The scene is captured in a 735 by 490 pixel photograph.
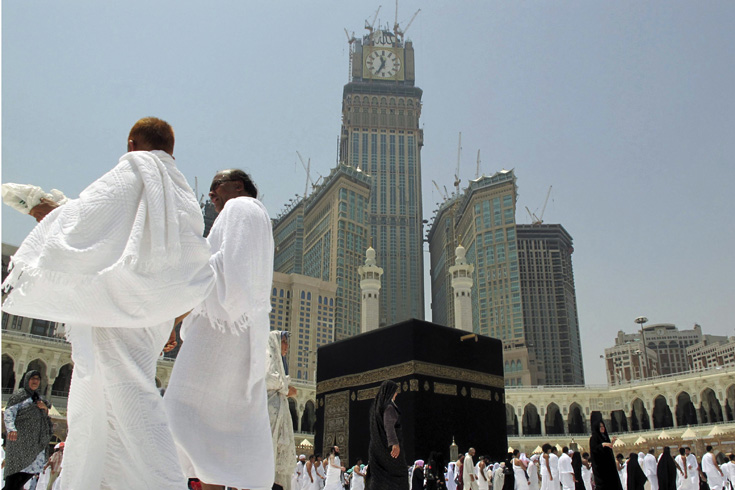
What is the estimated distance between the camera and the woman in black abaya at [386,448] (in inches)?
150

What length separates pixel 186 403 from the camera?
1.77 meters

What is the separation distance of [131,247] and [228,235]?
0.40 metres

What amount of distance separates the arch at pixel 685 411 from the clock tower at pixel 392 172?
3364cm

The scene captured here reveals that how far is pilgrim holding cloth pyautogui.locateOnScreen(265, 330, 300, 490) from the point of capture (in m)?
3.55

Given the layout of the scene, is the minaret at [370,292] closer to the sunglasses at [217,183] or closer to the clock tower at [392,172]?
the sunglasses at [217,183]

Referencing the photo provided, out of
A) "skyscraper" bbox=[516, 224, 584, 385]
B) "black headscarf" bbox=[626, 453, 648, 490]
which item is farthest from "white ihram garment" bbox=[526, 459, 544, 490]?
"skyscraper" bbox=[516, 224, 584, 385]

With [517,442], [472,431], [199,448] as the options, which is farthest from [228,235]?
[517,442]

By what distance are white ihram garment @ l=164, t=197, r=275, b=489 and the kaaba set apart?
11.5 m

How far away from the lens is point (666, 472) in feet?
23.4

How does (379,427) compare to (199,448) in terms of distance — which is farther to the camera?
(379,427)

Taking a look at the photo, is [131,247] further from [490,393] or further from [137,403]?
[490,393]

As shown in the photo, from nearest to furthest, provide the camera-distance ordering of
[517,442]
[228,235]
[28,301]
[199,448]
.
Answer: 1. [28,301]
2. [199,448]
3. [228,235]
4. [517,442]

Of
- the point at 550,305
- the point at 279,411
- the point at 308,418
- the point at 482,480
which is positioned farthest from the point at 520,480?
the point at 550,305

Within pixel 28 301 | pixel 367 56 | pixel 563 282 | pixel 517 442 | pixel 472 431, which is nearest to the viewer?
pixel 28 301
